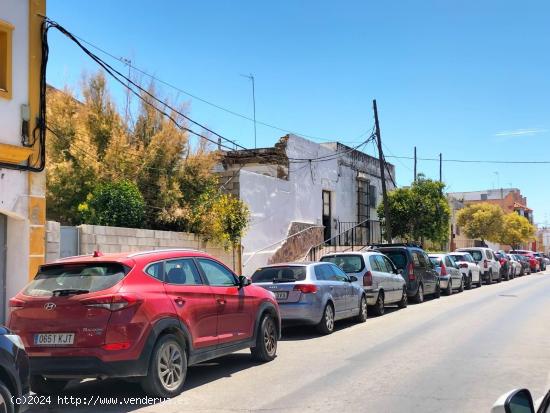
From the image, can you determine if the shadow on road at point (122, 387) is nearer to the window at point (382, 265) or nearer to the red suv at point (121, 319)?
the red suv at point (121, 319)

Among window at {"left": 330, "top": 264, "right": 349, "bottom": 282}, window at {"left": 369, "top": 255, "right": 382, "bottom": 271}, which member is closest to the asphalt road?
window at {"left": 330, "top": 264, "right": 349, "bottom": 282}

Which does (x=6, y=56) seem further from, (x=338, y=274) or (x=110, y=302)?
(x=338, y=274)

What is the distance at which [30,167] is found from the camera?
37.6 ft

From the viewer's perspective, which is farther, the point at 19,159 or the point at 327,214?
the point at 327,214

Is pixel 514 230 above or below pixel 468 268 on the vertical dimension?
above

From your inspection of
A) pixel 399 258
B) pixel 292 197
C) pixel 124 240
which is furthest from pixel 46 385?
pixel 292 197

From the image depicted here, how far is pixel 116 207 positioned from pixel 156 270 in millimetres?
8111

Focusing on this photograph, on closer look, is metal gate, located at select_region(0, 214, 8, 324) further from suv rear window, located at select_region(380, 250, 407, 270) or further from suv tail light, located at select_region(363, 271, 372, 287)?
suv rear window, located at select_region(380, 250, 407, 270)

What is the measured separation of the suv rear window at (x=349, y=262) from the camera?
15.2 metres

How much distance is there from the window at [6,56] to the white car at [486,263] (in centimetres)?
2312

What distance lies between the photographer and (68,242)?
12.4m

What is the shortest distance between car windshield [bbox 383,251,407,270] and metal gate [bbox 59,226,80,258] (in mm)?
10130

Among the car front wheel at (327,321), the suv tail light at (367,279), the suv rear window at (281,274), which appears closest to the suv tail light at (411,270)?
the suv tail light at (367,279)

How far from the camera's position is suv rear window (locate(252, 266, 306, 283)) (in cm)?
1205
